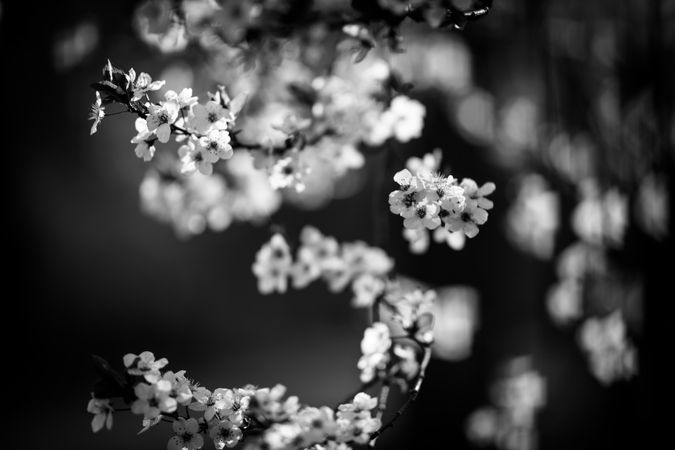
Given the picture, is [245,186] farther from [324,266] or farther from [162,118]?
[162,118]

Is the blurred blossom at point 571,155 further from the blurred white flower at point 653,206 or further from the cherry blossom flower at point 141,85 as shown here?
the cherry blossom flower at point 141,85

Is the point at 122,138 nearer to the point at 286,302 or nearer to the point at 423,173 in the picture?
the point at 286,302

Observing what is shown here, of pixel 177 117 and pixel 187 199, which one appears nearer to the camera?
pixel 177 117

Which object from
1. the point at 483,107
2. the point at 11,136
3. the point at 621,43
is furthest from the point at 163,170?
the point at 621,43

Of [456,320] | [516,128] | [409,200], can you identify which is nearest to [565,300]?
[456,320]

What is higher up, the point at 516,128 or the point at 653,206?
the point at 516,128

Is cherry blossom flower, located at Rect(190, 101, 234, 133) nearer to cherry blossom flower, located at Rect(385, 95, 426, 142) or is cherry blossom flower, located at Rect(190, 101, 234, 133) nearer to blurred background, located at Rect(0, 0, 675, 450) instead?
cherry blossom flower, located at Rect(385, 95, 426, 142)

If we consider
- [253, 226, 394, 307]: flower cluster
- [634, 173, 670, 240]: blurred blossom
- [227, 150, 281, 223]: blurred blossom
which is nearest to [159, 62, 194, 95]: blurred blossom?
[227, 150, 281, 223]: blurred blossom
